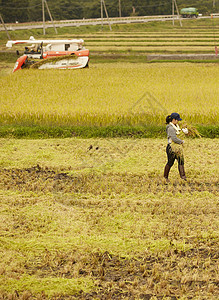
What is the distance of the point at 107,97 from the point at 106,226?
288 inches

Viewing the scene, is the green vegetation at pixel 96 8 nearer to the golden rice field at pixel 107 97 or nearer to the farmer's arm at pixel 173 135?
the golden rice field at pixel 107 97

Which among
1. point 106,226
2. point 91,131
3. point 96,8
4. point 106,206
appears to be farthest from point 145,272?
point 96,8

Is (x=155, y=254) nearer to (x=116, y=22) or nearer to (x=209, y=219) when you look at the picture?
(x=209, y=219)

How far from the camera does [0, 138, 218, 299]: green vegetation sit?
4074 mm

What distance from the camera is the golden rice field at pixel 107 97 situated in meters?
9.85

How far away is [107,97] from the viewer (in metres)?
12.0

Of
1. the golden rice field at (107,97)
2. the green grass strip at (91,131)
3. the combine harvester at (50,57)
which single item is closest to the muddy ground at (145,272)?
the green grass strip at (91,131)

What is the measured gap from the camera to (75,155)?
8.22 meters

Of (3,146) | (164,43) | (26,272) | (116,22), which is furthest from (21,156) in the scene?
(116,22)

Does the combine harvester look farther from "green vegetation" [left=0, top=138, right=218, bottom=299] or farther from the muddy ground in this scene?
the muddy ground

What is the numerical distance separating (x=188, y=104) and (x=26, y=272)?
299 inches

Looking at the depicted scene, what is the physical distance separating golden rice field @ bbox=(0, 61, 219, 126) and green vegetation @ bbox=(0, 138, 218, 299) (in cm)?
Answer: 181

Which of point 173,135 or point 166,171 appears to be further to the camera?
point 166,171

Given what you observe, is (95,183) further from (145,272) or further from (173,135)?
(145,272)
